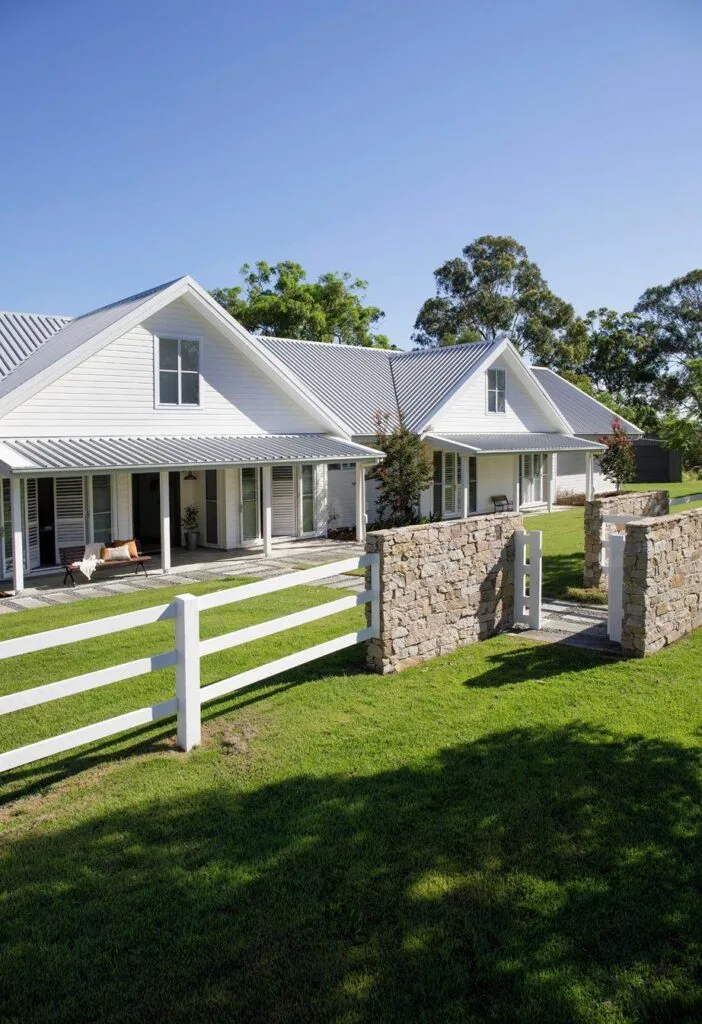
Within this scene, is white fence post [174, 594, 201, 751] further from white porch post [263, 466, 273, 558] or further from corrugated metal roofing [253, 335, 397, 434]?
corrugated metal roofing [253, 335, 397, 434]

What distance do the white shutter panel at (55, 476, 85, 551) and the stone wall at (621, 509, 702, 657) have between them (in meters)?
12.5

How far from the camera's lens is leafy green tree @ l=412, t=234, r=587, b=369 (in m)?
57.9

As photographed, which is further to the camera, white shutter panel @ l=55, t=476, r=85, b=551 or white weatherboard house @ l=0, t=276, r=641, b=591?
white shutter panel @ l=55, t=476, r=85, b=551

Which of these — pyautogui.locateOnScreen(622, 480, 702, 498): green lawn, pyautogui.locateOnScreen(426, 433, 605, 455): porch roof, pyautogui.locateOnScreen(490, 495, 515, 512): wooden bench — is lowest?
pyautogui.locateOnScreen(490, 495, 515, 512): wooden bench

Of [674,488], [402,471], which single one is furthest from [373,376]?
[674,488]

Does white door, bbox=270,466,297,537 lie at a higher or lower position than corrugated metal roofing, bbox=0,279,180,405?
lower

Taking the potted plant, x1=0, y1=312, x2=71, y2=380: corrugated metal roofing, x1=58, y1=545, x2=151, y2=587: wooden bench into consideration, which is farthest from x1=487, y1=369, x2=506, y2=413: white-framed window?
x1=58, y1=545, x2=151, y2=587: wooden bench

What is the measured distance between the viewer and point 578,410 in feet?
116

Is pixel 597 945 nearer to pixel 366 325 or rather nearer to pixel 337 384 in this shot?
pixel 337 384

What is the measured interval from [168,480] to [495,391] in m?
14.2

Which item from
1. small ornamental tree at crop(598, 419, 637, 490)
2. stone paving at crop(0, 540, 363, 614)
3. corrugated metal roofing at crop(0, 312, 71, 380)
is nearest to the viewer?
stone paving at crop(0, 540, 363, 614)

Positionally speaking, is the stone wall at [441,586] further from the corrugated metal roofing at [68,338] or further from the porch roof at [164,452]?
the corrugated metal roofing at [68,338]

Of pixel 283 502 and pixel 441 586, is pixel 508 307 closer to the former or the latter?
pixel 283 502

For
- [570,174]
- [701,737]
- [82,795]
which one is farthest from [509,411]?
[82,795]
